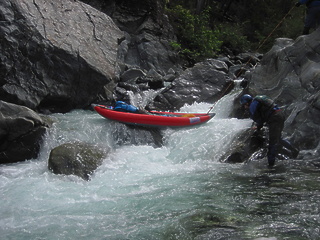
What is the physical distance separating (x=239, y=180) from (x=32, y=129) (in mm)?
4489

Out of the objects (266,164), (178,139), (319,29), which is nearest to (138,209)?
(266,164)

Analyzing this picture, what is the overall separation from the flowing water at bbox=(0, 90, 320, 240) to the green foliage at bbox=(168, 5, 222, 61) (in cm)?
982

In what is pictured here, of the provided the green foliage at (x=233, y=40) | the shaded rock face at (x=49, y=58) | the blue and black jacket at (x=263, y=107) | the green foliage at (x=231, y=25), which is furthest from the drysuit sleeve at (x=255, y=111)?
the green foliage at (x=233, y=40)

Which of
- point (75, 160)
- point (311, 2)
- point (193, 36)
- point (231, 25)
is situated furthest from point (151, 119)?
point (231, 25)

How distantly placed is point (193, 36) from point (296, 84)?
1095cm

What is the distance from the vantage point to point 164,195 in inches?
192

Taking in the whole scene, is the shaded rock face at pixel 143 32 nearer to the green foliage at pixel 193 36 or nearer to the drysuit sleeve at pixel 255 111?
the green foliage at pixel 193 36

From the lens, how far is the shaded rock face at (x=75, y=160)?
6039 millimetres

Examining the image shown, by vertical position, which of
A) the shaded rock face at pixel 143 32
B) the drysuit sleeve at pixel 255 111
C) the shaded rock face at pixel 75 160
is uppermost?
the shaded rock face at pixel 143 32

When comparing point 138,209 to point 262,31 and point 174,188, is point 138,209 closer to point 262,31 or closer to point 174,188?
point 174,188

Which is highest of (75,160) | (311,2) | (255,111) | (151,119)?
Result: (311,2)

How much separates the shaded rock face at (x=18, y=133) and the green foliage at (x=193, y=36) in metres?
10.1

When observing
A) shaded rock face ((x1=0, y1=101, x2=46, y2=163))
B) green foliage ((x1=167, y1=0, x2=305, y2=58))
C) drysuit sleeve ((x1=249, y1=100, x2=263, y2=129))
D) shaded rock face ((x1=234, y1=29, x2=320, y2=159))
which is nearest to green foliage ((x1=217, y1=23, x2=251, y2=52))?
Answer: green foliage ((x1=167, y1=0, x2=305, y2=58))

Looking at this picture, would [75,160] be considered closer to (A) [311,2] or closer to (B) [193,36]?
(A) [311,2]
